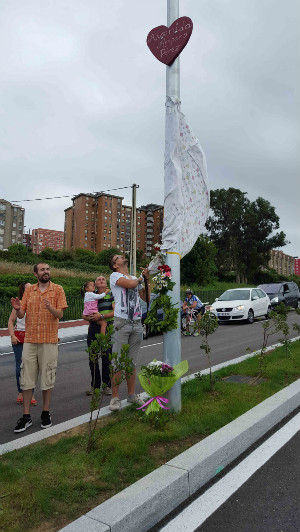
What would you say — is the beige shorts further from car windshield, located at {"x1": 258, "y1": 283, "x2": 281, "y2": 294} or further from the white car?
car windshield, located at {"x1": 258, "y1": 283, "x2": 281, "y2": 294}

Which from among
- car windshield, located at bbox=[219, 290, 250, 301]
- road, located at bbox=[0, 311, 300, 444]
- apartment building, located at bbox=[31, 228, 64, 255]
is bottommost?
road, located at bbox=[0, 311, 300, 444]

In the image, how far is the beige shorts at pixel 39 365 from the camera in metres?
4.15

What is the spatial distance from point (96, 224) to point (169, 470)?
120 metres

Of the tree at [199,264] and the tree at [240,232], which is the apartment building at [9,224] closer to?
the tree at [240,232]

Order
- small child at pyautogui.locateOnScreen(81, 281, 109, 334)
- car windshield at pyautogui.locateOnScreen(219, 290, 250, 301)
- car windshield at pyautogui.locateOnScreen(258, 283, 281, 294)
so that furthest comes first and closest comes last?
car windshield at pyautogui.locateOnScreen(258, 283, 281, 294), car windshield at pyautogui.locateOnScreen(219, 290, 250, 301), small child at pyautogui.locateOnScreen(81, 281, 109, 334)

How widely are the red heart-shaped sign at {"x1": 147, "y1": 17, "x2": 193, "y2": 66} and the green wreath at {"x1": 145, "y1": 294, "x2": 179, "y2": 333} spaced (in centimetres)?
270

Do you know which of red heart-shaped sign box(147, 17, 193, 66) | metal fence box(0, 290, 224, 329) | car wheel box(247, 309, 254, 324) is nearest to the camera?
red heart-shaped sign box(147, 17, 193, 66)

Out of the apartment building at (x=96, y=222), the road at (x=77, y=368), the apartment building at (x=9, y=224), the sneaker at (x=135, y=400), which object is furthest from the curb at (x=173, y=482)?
the apartment building at (x=9, y=224)

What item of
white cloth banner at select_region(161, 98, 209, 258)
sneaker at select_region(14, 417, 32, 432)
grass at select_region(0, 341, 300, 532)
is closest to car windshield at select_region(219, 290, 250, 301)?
grass at select_region(0, 341, 300, 532)

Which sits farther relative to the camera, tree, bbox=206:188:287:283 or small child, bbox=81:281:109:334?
tree, bbox=206:188:287:283

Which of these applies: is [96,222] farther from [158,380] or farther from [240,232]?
[158,380]

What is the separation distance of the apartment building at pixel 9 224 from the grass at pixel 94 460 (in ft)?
387

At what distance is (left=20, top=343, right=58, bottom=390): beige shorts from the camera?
163 inches

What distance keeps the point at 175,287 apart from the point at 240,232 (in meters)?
49.7
